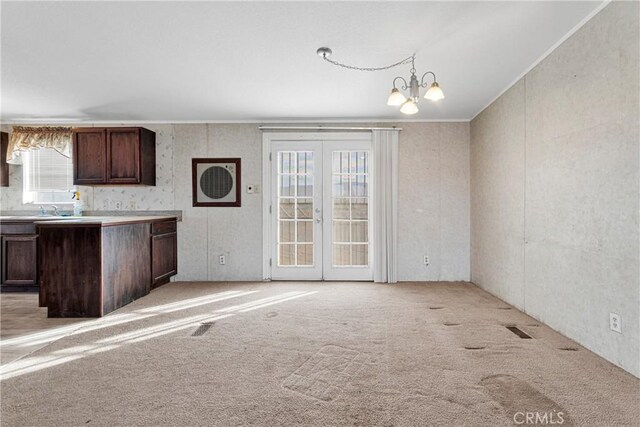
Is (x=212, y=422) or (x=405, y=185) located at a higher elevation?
(x=405, y=185)

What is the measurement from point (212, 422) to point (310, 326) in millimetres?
1423

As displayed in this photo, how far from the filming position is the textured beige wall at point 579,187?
6.85ft

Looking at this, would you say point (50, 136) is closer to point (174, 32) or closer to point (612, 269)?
point (174, 32)

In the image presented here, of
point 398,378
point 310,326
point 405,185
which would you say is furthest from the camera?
point 405,185

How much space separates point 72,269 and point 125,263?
1.62 ft

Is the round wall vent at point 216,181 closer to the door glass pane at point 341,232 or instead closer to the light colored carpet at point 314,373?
the door glass pane at point 341,232

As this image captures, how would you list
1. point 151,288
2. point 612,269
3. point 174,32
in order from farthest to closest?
point 151,288 < point 174,32 < point 612,269

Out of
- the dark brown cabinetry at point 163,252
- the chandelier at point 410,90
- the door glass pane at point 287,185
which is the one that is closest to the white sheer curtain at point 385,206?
the door glass pane at point 287,185

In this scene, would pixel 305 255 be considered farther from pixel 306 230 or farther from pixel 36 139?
pixel 36 139

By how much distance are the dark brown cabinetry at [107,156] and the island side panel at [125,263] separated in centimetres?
101

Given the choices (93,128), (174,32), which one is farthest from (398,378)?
(93,128)

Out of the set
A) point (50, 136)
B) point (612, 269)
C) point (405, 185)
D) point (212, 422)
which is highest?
point (50, 136)

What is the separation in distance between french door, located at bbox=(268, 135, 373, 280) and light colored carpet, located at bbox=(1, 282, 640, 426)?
154cm

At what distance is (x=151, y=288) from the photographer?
429cm
